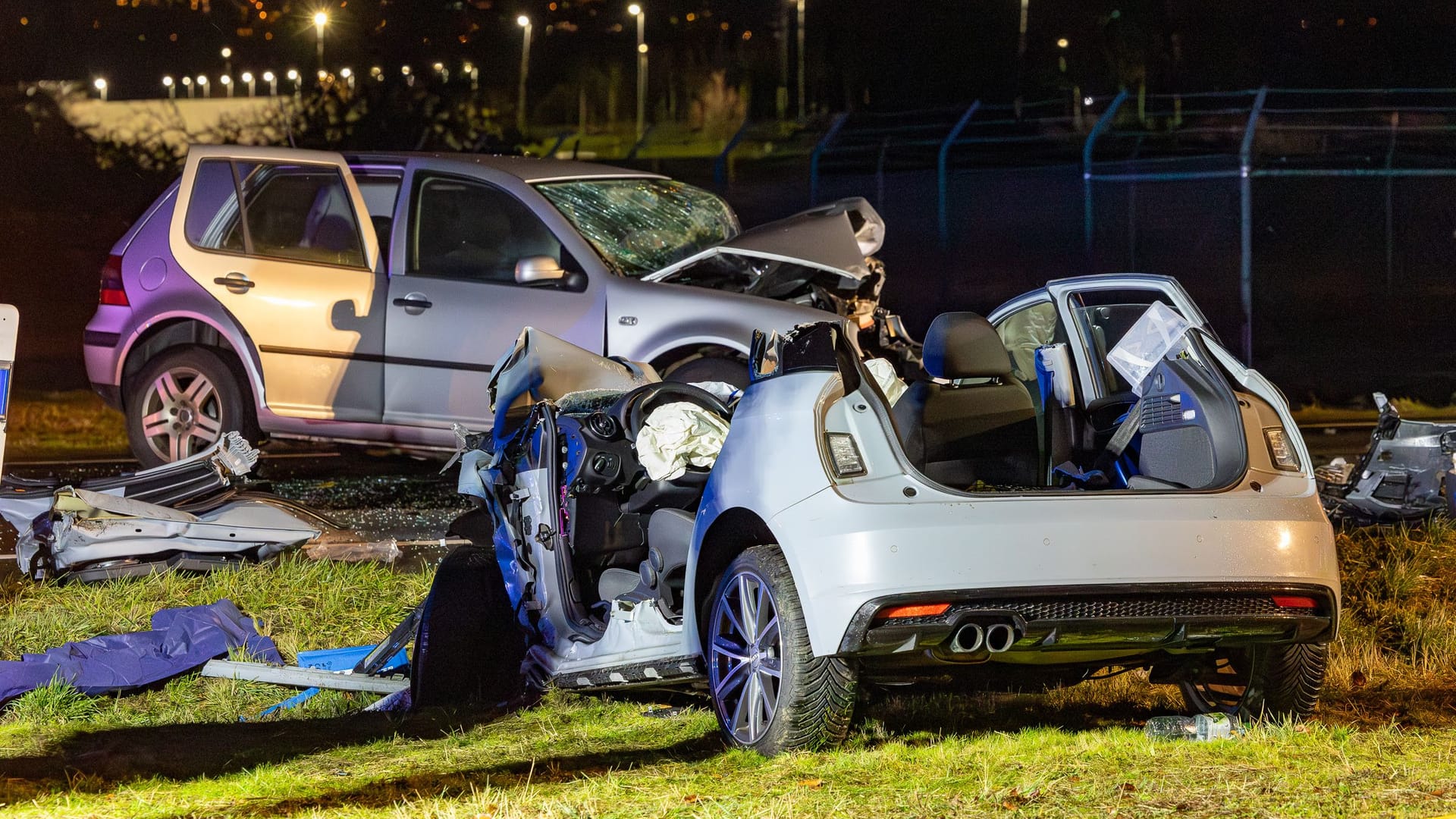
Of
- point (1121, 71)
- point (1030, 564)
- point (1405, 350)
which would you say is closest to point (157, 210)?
point (1030, 564)

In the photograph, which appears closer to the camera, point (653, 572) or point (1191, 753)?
point (1191, 753)

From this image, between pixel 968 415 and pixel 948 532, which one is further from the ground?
pixel 968 415

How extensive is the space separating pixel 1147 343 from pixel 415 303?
5.10 m

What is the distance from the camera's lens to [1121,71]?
139 feet

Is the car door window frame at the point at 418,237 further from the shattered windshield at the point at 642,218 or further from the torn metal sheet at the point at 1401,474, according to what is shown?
the torn metal sheet at the point at 1401,474

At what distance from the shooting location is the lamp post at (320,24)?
36688 mm

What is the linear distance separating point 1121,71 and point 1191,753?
40.4 metres

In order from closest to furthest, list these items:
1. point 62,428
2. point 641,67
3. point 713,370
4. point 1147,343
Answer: point 1147,343 < point 713,370 < point 62,428 < point 641,67

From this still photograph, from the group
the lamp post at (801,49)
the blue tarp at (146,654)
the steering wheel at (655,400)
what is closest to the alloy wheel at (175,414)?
the blue tarp at (146,654)

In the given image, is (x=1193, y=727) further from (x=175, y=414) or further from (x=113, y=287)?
(x=113, y=287)

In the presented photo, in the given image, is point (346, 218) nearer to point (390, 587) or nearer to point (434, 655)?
point (390, 587)

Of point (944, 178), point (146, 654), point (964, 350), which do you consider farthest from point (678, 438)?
point (944, 178)

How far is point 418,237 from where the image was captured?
941cm

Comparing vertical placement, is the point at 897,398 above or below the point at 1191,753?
above
